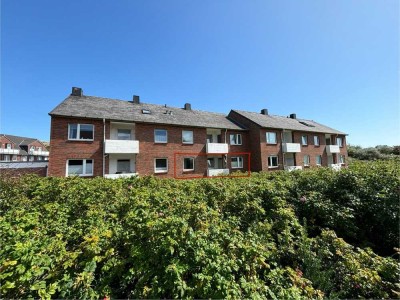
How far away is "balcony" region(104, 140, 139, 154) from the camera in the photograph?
1562 centimetres

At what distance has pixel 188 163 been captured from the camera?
19.7 metres

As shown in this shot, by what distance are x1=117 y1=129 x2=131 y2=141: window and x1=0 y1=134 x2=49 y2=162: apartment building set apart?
46863mm

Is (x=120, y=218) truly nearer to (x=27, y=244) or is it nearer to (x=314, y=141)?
(x=27, y=244)

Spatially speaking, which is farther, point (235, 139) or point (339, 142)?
point (339, 142)

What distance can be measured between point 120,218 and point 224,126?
1944 centimetres

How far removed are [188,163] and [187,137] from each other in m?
2.73

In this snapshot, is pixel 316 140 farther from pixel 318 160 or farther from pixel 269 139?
pixel 269 139

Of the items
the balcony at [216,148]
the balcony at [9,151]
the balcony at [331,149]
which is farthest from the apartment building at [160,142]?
the balcony at [9,151]

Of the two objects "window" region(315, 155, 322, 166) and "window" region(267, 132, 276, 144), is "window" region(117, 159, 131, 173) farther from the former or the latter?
"window" region(315, 155, 322, 166)

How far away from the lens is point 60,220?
3500mm

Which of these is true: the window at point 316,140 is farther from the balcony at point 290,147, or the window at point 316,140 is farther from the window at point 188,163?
the window at point 188,163

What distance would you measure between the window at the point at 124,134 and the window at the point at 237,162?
38.9ft

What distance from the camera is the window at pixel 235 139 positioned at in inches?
911

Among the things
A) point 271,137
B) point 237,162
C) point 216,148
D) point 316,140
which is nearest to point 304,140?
point 316,140
